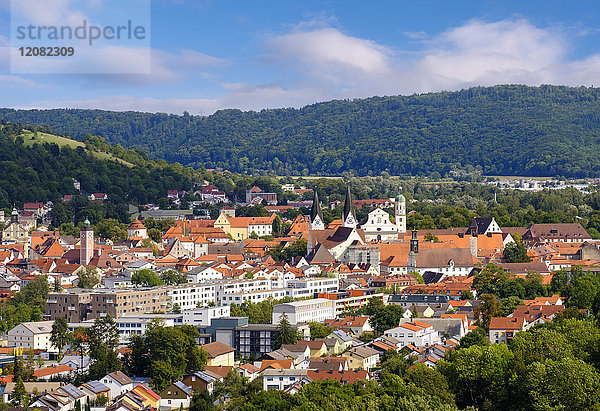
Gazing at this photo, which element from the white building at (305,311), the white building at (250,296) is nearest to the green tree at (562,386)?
the white building at (305,311)

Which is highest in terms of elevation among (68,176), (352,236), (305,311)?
(68,176)

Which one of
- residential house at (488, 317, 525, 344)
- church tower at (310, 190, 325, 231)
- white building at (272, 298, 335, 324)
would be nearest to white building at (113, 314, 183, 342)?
white building at (272, 298, 335, 324)

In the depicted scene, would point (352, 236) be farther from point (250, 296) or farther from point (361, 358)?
point (361, 358)

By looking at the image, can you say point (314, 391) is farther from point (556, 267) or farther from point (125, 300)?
point (556, 267)

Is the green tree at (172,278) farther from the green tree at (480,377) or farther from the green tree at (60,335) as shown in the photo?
the green tree at (480,377)

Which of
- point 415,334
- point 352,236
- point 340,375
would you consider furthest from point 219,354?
point 352,236

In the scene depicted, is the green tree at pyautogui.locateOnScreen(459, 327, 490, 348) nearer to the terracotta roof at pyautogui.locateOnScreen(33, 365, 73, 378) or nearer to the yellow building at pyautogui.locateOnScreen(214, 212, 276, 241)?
the terracotta roof at pyautogui.locateOnScreen(33, 365, 73, 378)
